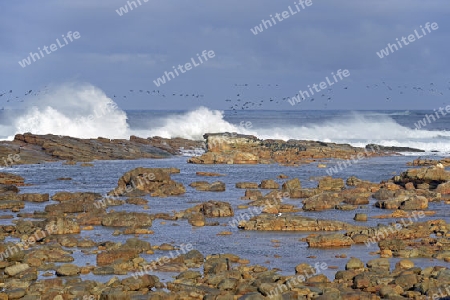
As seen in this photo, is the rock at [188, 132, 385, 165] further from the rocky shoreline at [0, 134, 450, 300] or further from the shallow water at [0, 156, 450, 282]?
the rocky shoreline at [0, 134, 450, 300]

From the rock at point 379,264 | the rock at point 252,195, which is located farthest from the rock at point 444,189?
the rock at point 379,264

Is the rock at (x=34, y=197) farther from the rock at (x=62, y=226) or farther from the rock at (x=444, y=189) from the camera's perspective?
the rock at (x=444, y=189)

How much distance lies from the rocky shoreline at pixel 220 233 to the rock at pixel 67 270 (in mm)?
31

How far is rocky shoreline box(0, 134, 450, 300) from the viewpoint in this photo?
19.9m

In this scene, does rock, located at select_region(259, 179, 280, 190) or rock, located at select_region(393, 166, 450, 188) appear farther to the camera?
Answer: rock, located at select_region(259, 179, 280, 190)

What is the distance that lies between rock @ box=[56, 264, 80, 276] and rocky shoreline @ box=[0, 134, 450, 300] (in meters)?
0.03

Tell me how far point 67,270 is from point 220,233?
8.48 m

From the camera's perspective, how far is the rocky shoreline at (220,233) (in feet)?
65.3

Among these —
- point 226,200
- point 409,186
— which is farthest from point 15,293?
point 409,186

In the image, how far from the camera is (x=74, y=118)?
9844 cm

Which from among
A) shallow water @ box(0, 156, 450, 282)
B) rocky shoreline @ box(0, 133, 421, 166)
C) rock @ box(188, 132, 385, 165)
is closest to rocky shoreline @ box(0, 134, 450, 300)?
shallow water @ box(0, 156, 450, 282)

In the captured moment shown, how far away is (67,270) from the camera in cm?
2219

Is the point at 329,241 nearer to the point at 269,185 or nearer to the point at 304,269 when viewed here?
the point at 304,269

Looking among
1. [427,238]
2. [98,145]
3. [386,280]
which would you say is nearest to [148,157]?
[98,145]
